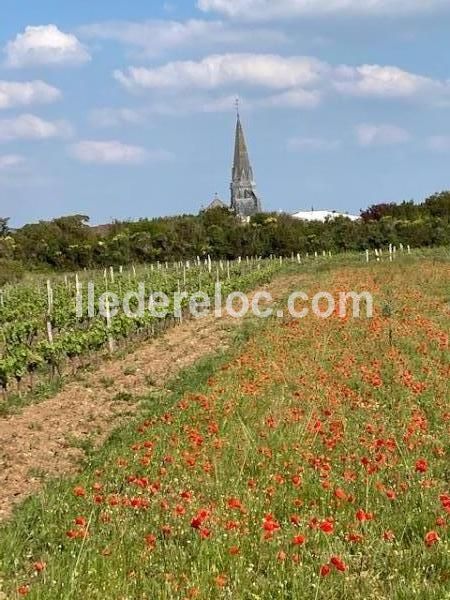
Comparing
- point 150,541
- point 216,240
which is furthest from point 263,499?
point 216,240

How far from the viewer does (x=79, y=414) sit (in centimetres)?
1048

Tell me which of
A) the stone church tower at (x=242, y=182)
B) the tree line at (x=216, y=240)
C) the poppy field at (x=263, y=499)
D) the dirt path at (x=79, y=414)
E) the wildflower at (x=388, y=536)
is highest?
the stone church tower at (x=242, y=182)

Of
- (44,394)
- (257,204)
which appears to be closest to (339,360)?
(44,394)

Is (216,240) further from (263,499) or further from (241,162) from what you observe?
(241,162)

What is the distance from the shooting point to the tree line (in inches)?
2132

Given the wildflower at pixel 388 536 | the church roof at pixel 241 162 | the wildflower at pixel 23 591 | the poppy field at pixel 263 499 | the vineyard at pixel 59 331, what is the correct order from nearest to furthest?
the wildflower at pixel 23 591 < the poppy field at pixel 263 499 < the wildflower at pixel 388 536 < the vineyard at pixel 59 331 < the church roof at pixel 241 162

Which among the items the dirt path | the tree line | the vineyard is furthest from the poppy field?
the tree line

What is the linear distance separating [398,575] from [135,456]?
3.27 metres

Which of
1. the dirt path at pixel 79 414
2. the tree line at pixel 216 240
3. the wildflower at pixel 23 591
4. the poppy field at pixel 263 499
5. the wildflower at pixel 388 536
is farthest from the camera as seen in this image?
the tree line at pixel 216 240

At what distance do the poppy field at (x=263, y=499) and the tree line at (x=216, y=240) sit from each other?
44057 millimetres

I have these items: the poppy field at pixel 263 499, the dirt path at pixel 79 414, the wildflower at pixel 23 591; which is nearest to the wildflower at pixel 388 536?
the poppy field at pixel 263 499

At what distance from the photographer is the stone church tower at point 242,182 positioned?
116m

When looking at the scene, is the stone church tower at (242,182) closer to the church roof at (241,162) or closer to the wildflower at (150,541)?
the church roof at (241,162)

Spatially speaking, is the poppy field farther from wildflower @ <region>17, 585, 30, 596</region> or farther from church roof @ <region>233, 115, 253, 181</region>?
church roof @ <region>233, 115, 253, 181</region>
